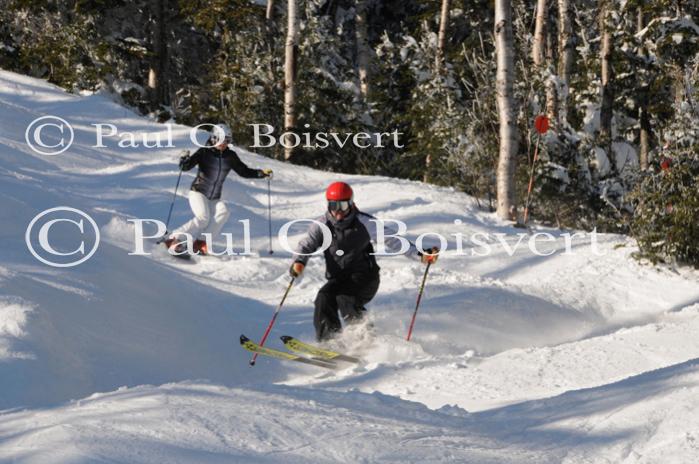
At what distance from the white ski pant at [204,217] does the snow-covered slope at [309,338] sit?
485mm

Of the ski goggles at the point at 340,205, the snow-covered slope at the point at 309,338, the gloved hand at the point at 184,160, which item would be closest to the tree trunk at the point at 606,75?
the snow-covered slope at the point at 309,338

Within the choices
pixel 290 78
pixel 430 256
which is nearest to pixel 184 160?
pixel 430 256

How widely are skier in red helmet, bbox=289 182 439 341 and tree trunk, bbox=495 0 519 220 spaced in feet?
17.7

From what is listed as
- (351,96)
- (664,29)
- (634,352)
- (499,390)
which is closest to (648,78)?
(664,29)

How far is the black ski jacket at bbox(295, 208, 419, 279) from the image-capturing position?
7.42m

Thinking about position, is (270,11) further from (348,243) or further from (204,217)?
(348,243)

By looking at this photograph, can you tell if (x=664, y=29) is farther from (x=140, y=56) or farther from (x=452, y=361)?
(x=140, y=56)

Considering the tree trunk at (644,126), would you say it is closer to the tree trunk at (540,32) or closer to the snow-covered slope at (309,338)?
the tree trunk at (540,32)

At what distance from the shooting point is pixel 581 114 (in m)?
16.8

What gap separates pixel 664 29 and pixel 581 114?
88.0 inches

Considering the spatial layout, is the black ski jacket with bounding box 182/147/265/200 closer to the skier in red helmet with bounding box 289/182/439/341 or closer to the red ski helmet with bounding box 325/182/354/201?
the skier in red helmet with bounding box 289/182/439/341

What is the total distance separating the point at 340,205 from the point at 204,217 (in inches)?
149

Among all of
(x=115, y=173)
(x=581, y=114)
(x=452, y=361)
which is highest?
(x=581, y=114)

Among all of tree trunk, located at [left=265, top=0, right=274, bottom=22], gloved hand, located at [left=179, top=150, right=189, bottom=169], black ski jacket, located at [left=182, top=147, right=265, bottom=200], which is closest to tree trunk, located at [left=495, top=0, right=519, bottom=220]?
black ski jacket, located at [left=182, top=147, right=265, bottom=200]
